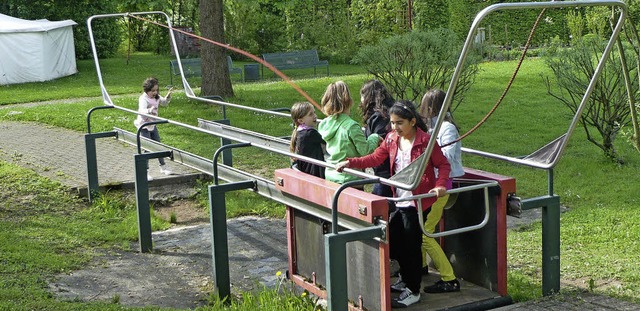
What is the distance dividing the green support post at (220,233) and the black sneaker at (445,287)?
5.33ft

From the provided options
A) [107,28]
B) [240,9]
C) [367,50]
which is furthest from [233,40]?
[367,50]

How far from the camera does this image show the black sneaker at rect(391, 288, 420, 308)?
549 cm

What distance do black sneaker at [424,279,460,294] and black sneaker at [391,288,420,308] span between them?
0.77 feet

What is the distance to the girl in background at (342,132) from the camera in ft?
19.9

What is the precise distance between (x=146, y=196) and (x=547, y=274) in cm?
421

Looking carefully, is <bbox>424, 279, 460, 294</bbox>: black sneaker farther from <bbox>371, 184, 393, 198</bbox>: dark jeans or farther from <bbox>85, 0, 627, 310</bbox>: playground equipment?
<bbox>371, 184, 393, 198</bbox>: dark jeans

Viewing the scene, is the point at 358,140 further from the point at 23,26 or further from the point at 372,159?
the point at 23,26

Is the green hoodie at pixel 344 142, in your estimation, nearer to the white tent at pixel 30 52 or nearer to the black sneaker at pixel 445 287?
the black sneaker at pixel 445 287

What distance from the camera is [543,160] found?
17.9 feet

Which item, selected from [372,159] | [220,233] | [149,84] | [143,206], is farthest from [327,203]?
[149,84]

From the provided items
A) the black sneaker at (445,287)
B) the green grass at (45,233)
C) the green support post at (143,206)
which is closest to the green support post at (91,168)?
the green grass at (45,233)

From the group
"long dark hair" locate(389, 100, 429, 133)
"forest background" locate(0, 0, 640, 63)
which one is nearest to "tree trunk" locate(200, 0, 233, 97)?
"long dark hair" locate(389, 100, 429, 133)

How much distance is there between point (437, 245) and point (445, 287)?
295 millimetres

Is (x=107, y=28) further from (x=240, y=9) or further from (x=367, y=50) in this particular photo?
(x=367, y=50)
